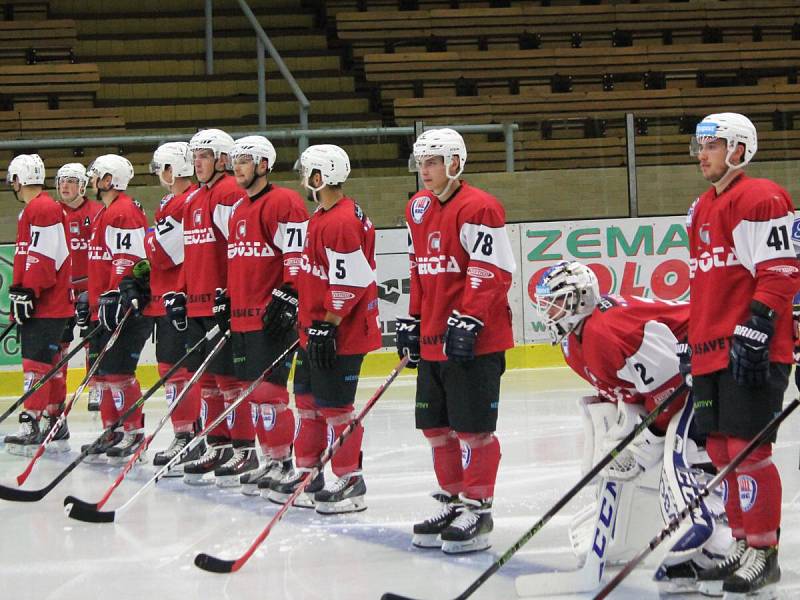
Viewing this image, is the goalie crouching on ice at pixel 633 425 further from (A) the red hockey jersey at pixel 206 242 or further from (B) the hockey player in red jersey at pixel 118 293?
(B) the hockey player in red jersey at pixel 118 293

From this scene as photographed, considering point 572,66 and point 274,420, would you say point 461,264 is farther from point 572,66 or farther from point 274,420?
point 572,66

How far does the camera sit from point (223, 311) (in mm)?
5844

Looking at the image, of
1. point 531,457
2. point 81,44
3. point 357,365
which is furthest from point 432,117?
point 357,365

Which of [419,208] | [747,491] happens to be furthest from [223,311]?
[747,491]

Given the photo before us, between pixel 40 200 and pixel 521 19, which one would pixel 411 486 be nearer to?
pixel 40 200

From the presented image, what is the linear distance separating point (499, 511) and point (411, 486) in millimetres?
716

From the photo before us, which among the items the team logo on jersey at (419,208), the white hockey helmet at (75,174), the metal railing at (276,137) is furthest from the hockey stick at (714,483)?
the metal railing at (276,137)

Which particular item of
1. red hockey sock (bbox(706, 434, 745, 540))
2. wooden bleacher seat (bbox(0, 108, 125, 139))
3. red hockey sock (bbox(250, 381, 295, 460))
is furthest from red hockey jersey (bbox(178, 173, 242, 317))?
wooden bleacher seat (bbox(0, 108, 125, 139))

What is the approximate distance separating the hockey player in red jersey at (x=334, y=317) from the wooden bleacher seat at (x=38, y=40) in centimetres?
919

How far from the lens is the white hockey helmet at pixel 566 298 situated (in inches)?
157

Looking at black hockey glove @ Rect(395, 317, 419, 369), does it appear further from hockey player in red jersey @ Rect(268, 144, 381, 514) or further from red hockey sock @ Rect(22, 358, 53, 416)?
red hockey sock @ Rect(22, 358, 53, 416)

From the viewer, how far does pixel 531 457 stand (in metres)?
6.32

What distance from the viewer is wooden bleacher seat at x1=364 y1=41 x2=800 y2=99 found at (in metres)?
13.6

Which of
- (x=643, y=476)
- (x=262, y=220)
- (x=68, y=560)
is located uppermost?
(x=262, y=220)
